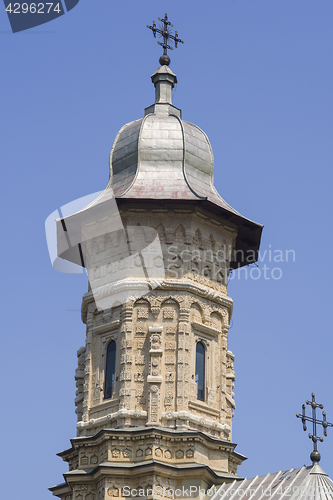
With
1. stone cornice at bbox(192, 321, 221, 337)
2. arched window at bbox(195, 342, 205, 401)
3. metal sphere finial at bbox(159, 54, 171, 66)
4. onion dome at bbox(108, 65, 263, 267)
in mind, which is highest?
metal sphere finial at bbox(159, 54, 171, 66)

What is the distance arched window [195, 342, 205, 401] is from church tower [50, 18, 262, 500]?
0.14 ft

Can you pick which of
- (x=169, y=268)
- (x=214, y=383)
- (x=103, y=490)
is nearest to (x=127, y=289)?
(x=169, y=268)

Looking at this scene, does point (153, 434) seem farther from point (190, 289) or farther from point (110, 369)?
point (190, 289)

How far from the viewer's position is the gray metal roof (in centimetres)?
Answer: 3294

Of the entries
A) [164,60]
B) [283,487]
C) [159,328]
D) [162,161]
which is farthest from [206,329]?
[164,60]

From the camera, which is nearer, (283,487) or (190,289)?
(283,487)

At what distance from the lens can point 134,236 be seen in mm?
39219

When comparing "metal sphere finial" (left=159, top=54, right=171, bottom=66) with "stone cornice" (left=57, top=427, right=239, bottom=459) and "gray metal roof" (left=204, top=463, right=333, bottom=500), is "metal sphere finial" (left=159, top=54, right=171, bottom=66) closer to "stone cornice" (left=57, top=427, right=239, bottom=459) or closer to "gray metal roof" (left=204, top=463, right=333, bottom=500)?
"stone cornice" (left=57, top=427, right=239, bottom=459)

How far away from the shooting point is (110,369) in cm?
Answer: 3825

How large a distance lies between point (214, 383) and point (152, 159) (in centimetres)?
799

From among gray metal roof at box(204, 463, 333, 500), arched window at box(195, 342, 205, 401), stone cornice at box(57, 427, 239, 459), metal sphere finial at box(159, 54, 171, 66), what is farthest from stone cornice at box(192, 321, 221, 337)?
metal sphere finial at box(159, 54, 171, 66)

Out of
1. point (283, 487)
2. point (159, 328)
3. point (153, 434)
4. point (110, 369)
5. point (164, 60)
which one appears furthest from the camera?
point (164, 60)

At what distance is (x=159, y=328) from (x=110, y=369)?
7.04 ft

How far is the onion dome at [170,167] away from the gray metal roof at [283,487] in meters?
9.31
